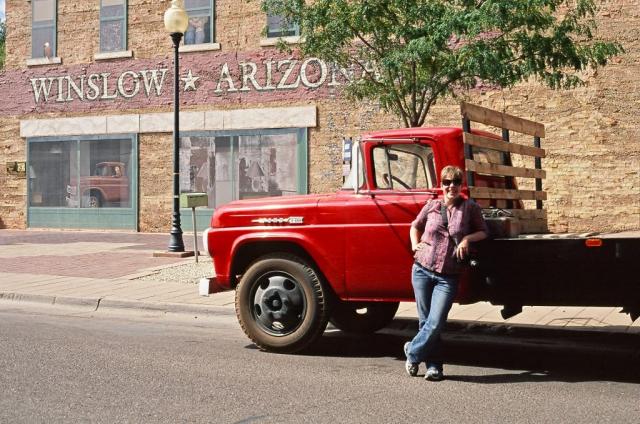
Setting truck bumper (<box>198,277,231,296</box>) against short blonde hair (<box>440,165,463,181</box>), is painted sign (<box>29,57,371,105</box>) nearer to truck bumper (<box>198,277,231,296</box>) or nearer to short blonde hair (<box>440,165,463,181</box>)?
truck bumper (<box>198,277,231,296</box>)

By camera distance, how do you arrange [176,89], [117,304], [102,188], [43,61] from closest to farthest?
[117,304], [176,89], [102,188], [43,61]

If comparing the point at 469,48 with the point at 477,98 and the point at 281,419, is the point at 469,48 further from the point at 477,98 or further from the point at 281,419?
the point at 477,98

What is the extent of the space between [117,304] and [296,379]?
4.76 m

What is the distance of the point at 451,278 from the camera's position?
630 cm

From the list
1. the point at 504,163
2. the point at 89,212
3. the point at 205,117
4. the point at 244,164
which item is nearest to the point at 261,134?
the point at 244,164

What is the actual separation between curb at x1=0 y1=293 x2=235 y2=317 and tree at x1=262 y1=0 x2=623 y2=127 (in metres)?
4.07

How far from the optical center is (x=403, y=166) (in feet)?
23.7

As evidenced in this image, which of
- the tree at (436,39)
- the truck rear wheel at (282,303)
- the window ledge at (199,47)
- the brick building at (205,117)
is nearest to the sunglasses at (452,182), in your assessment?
the truck rear wheel at (282,303)

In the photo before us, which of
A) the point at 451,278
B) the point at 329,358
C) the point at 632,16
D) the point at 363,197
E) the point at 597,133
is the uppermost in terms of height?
the point at 632,16

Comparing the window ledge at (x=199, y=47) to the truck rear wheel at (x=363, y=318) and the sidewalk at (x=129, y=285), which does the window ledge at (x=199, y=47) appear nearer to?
the sidewalk at (x=129, y=285)

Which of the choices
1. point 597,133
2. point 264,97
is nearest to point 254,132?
point 264,97

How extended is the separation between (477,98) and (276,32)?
540 cm

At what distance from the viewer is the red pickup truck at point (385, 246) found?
20.7 ft

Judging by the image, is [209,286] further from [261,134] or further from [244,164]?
[244,164]
